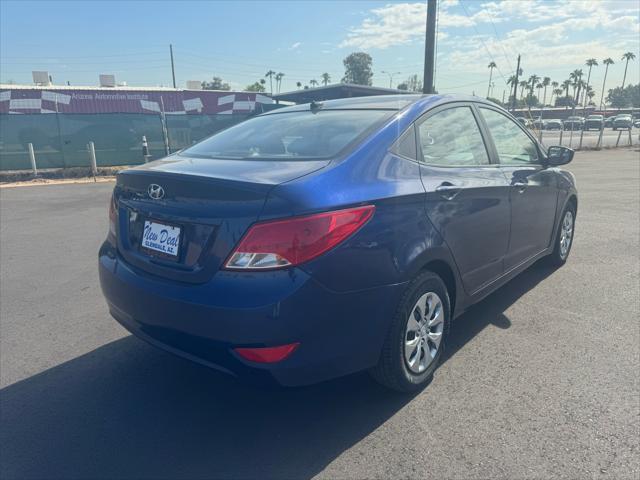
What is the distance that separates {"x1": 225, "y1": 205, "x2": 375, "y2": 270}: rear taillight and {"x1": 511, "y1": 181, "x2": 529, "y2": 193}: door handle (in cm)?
215

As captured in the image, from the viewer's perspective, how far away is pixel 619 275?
4.95 m

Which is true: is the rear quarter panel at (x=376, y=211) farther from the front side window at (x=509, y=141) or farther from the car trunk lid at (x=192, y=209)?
the front side window at (x=509, y=141)

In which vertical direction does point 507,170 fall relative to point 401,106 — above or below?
below

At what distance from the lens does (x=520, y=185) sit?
150 inches

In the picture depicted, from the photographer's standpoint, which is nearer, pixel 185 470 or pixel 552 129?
pixel 185 470

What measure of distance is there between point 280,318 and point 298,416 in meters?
0.86

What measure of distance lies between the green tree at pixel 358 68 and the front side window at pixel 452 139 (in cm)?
10700

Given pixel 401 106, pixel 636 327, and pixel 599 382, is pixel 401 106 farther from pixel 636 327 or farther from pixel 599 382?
pixel 636 327

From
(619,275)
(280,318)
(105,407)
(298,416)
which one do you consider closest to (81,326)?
(105,407)

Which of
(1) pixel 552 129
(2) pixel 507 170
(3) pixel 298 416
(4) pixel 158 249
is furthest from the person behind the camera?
(1) pixel 552 129

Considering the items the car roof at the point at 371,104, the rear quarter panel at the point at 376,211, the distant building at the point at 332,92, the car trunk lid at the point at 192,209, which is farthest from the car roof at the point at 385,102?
the distant building at the point at 332,92

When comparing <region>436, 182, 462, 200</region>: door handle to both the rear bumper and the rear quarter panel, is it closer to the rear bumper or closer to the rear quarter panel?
the rear quarter panel

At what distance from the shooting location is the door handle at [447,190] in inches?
113

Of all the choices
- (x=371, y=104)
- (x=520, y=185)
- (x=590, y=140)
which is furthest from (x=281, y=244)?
(x=590, y=140)
